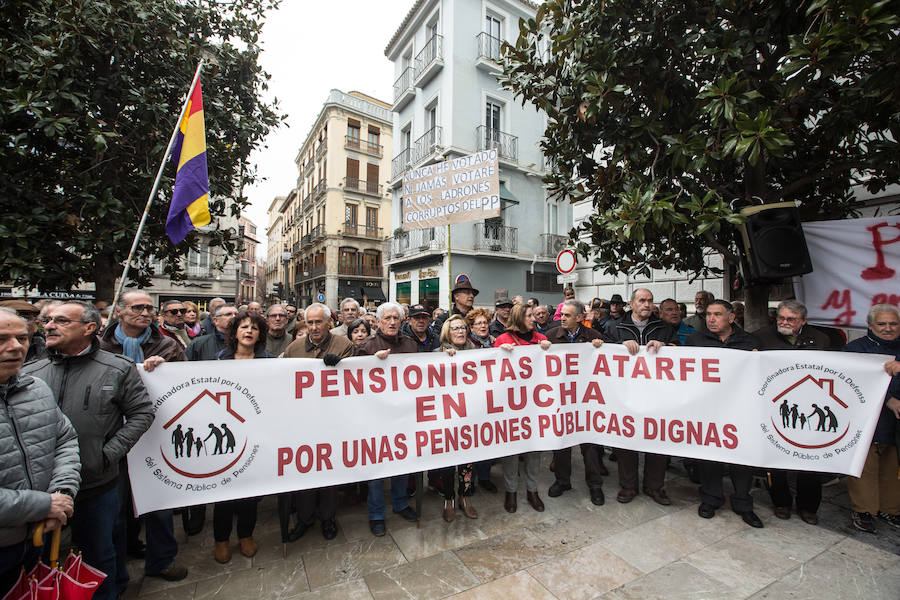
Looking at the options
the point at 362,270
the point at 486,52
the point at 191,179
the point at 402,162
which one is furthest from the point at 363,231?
the point at 191,179

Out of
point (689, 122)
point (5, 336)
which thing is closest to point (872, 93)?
point (689, 122)

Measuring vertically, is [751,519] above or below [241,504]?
below

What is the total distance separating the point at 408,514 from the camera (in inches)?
134

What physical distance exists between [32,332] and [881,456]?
24.3 feet

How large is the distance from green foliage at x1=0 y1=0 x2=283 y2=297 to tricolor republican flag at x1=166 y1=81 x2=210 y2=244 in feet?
4.47

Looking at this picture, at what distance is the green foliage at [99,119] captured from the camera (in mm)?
4664

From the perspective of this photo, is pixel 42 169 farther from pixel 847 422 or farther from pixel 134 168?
pixel 847 422

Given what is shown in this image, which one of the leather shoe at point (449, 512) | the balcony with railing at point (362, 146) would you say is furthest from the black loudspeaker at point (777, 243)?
the balcony with railing at point (362, 146)

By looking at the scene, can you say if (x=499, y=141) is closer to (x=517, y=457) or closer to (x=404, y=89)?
(x=404, y=89)

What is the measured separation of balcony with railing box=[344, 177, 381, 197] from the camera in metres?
31.2

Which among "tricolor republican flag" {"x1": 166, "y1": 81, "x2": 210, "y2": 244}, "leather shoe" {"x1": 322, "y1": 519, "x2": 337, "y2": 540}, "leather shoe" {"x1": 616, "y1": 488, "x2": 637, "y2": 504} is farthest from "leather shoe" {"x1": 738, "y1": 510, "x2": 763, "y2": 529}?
"tricolor republican flag" {"x1": 166, "y1": 81, "x2": 210, "y2": 244}

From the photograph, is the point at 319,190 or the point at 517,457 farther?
the point at 319,190

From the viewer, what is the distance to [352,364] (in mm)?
3152

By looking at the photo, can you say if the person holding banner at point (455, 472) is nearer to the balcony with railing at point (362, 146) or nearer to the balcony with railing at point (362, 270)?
the balcony with railing at point (362, 270)
